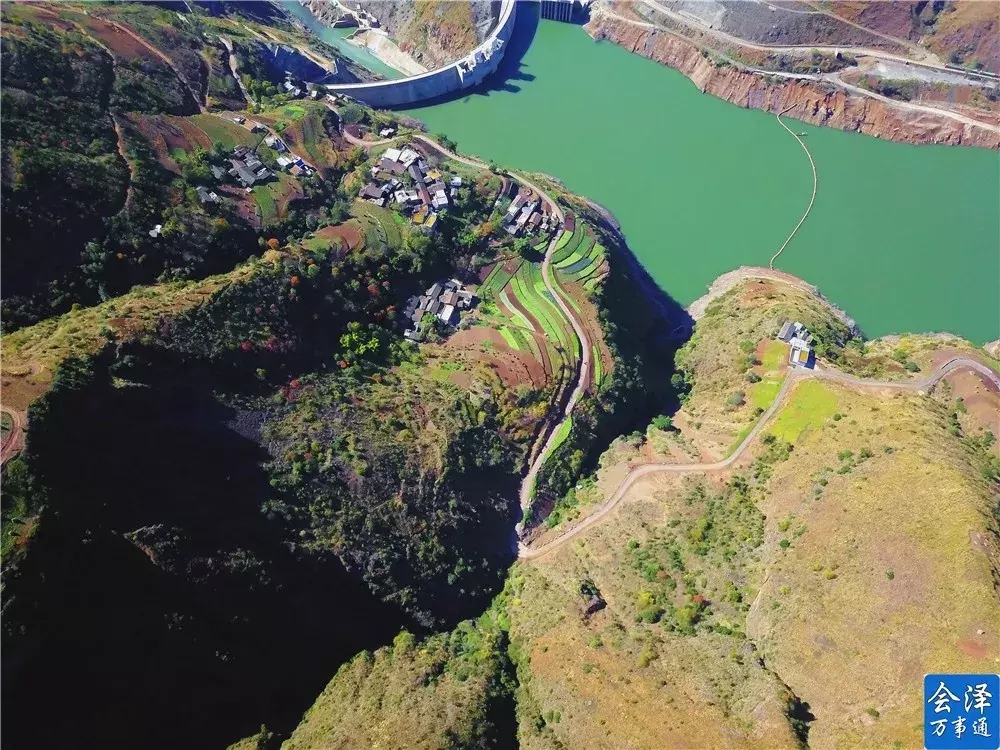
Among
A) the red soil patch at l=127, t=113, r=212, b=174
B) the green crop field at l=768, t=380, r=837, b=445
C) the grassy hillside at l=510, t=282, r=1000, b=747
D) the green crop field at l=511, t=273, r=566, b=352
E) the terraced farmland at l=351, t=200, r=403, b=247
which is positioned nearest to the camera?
the grassy hillside at l=510, t=282, r=1000, b=747

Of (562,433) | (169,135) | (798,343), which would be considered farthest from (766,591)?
(169,135)

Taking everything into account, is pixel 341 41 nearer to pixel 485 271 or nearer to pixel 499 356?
pixel 485 271

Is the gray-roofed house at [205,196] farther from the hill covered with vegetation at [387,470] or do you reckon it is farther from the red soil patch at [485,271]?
the red soil patch at [485,271]

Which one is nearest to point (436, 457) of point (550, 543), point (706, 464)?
point (550, 543)

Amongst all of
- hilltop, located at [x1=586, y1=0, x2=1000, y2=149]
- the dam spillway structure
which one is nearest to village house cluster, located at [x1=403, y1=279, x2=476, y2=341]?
hilltop, located at [x1=586, y1=0, x2=1000, y2=149]

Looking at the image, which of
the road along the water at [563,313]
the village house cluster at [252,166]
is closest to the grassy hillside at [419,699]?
the road along the water at [563,313]

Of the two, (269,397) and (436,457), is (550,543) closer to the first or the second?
(436,457)

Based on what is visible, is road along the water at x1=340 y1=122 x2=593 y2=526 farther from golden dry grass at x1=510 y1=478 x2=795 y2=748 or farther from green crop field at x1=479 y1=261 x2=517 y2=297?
golden dry grass at x1=510 y1=478 x2=795 y2=748
